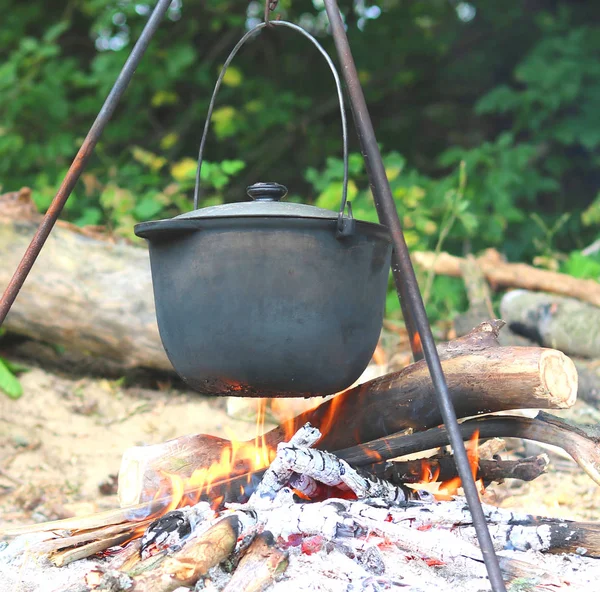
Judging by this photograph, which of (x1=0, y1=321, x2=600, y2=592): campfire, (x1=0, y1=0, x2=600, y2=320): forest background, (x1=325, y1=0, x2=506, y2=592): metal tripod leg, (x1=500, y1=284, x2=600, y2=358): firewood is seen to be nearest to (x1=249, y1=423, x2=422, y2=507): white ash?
(x1=0, y1=321, x2=600, y2=592): campfire

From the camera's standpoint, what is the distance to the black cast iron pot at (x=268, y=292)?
1.84m

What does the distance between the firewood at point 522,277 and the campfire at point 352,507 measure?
2597mm

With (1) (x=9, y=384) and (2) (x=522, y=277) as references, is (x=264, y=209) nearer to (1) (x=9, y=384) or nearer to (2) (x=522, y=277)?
(1) (x=9, y=384)

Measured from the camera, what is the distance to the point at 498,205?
603cm

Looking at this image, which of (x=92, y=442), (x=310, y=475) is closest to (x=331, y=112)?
(x=92, y=442)

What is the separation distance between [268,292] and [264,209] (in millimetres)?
220

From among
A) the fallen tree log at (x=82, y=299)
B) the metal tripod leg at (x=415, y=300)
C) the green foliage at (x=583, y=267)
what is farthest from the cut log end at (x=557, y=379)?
the green foliage at (x=583, y=267)

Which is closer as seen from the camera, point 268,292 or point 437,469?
point 268,292

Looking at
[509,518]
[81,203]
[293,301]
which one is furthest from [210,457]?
[81,203]

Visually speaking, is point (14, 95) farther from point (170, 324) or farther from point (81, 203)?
point (170, 324)

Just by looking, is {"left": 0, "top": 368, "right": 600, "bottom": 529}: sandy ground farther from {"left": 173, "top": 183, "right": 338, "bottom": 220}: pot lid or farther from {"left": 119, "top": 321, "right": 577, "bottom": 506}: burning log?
{"left": 173, "top": 183, "right": 338, "bottom": 220}: pot lid

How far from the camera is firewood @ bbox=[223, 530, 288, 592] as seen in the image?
1.69 meters

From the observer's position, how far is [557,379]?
1948 mm

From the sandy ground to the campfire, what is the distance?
42cm
